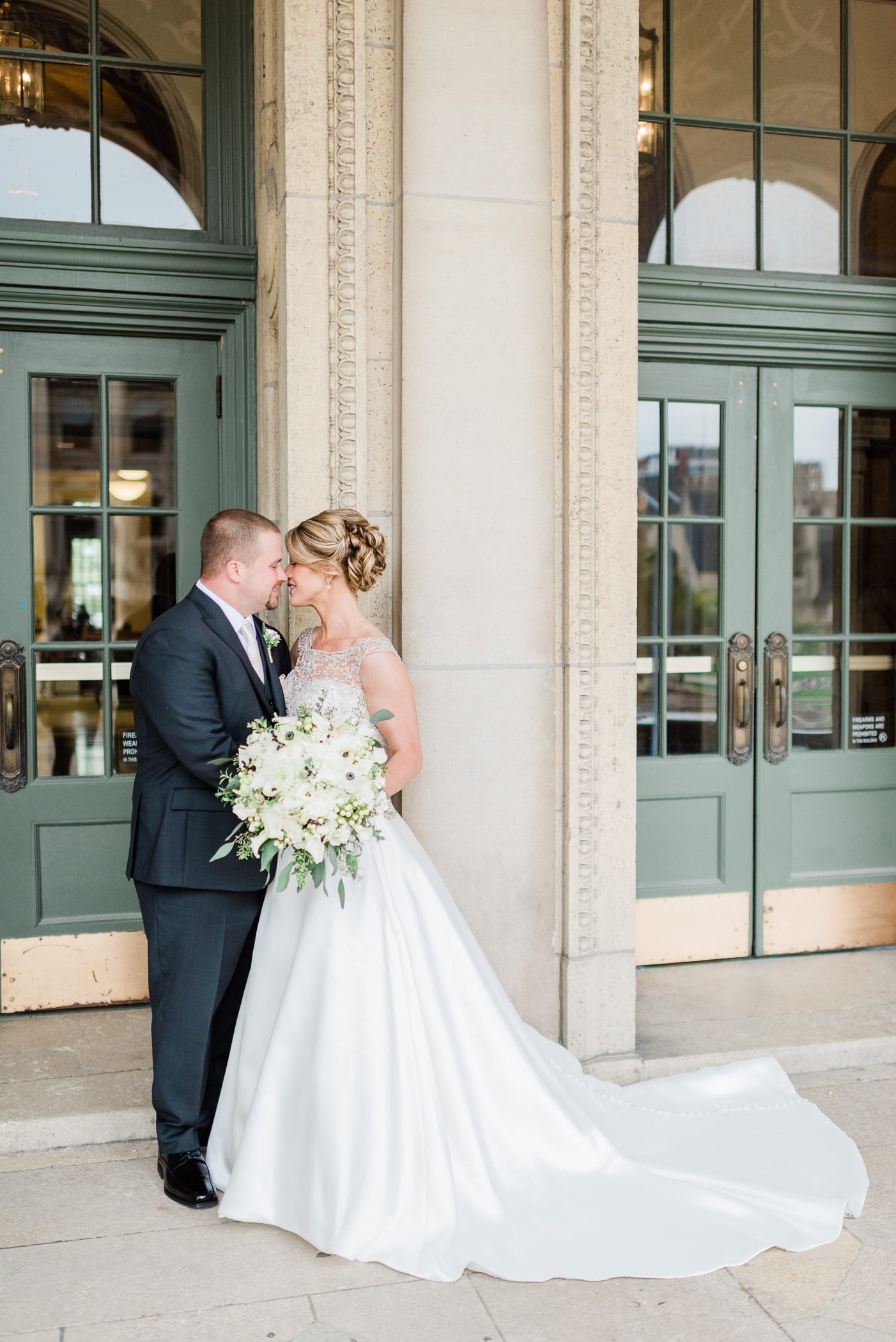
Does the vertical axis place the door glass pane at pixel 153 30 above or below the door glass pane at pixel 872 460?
above

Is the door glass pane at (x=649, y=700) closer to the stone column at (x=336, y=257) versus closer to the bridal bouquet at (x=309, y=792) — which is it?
the stone column at (x=336, y=257)

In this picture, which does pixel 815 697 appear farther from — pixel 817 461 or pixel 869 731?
pixel 817 461

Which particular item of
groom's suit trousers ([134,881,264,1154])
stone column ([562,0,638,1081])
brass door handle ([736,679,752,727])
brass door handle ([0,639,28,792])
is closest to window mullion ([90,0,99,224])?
brass door handle ([0,639,28,792])

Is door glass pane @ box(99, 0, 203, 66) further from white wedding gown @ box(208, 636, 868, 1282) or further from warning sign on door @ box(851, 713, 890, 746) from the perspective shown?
warning sign on door @ box(851, 713, 890, 746)

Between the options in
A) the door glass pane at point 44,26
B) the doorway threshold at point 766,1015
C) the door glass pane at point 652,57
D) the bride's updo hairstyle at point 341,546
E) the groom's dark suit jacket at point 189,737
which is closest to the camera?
the groom's dark suit jacket at point 189,737

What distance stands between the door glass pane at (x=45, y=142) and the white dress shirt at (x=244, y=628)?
1980 millimetres

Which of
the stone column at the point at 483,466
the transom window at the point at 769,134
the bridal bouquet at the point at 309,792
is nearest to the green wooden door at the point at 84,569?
the stone column at the point at 483,466

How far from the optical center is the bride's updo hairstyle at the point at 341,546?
344 cm

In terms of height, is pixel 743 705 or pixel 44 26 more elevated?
pixel 44 26

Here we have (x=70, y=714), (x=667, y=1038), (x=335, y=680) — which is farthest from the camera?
(x=70, y=714)

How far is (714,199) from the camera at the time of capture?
5.03 meters

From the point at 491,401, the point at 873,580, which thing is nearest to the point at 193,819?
the point at 491,401

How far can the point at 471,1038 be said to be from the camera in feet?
10.5

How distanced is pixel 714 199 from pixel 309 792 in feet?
12.1
